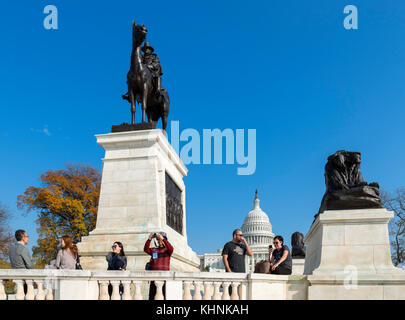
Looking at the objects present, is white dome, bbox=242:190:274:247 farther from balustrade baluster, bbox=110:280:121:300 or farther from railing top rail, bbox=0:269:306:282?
balustrade baluster, bbox=110:280:121:300

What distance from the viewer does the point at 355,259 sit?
30.8ft

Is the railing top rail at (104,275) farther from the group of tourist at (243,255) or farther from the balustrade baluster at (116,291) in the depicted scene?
the group of tourist at (243,255)

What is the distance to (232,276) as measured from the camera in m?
8.82

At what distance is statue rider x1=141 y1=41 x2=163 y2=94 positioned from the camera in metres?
17.6

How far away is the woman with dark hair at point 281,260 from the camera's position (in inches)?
389

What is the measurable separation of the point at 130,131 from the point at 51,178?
28092mm

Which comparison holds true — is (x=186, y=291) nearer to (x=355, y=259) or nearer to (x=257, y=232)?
(x=355, y=259)

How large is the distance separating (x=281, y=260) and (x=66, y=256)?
189 inches

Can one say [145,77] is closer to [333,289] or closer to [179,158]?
[179,158]

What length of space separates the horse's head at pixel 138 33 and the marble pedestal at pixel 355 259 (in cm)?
1026

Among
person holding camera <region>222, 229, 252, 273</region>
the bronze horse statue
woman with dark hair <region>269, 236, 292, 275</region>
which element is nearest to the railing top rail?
person holding camera <region>222, 229, 252, 273</region>

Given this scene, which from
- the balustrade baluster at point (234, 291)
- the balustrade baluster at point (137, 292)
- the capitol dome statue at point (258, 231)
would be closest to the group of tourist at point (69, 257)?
the balustrade baluster at point (137, 292)

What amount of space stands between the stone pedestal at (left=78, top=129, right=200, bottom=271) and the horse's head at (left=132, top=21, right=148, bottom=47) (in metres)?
3.78

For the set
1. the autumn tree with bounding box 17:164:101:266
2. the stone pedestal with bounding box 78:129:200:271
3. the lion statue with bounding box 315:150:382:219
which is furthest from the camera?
the autumn tree with bounding box 17:164:101:266
